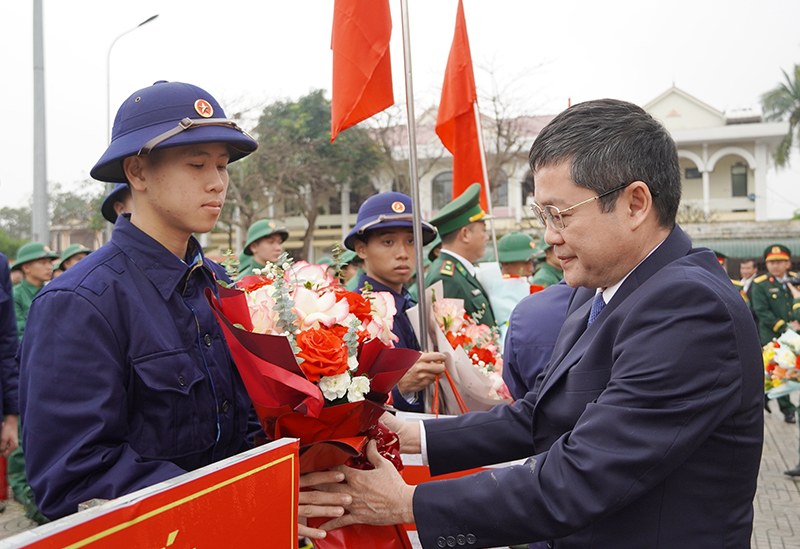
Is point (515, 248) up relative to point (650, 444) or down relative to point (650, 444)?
up

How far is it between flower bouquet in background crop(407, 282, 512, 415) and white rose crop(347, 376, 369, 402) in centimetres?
166

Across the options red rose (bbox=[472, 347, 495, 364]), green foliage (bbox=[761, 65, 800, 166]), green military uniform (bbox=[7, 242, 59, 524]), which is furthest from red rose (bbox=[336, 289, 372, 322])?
green foliage (bbox=[761, 65, 800, 166])

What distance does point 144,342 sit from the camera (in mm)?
1790

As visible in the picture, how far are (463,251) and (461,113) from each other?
1.15 metres

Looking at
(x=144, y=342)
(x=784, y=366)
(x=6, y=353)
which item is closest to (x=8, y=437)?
(x=6, y=353)

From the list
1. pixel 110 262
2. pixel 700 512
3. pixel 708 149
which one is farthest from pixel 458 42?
pixel 708 149

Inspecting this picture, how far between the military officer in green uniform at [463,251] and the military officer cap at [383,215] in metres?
0.66

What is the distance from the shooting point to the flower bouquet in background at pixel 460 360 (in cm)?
343

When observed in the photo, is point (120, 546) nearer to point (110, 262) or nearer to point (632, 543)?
point (110, 262)

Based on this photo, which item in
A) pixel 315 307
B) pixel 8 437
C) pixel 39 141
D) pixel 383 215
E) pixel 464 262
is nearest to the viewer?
pixel 315 307

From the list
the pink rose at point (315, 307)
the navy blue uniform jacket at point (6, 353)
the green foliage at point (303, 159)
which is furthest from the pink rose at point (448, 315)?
the green foliage at point (303, 159)

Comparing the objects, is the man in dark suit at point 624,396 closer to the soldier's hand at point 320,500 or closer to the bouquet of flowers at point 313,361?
the soldier's hand at point 320,500

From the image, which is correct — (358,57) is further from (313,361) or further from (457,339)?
(313,361)

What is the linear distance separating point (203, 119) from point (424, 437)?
133 centimetres
